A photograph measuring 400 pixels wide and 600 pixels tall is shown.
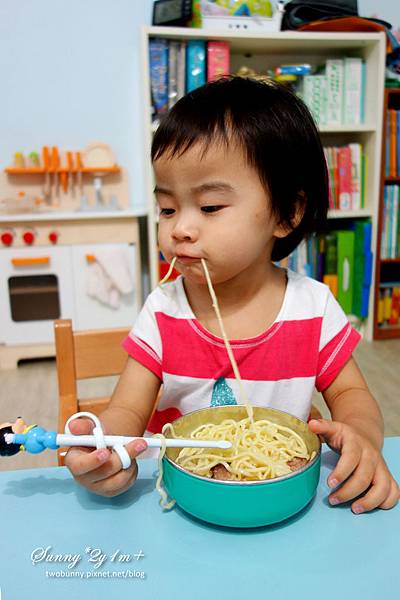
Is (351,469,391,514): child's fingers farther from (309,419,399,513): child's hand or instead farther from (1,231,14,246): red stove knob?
(1,231,14,246): red stove knob

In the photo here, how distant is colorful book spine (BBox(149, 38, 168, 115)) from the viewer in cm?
232

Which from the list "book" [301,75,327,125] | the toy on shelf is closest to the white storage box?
"book" [301,75,327,125]

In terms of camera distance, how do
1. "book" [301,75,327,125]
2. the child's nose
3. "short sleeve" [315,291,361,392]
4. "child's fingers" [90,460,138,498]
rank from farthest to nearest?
1. "book" [301,75,327,125]
2. "short sleeve" [315,291,361,392]
3. the child's nose
4. "child's fingers" [90,460,138,498]

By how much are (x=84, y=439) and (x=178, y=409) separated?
37cm

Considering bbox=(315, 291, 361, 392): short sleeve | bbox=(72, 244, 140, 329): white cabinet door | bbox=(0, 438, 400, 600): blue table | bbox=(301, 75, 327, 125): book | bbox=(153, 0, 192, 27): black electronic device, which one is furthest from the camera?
bbox=(301, 75, 327, 125): book

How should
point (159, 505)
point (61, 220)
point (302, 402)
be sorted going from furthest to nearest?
point (61, 220) → point (302, 402) → point (159, 505)

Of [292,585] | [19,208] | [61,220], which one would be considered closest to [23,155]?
[19,208]

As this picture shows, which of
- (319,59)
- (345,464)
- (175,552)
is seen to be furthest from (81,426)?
(319,59)

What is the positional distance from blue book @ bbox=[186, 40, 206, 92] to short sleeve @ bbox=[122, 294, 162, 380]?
1803mm

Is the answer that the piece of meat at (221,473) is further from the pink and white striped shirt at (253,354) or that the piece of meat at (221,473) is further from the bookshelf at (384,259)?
the bookshelf at (384,259)

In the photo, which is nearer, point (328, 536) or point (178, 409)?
point (328, 536)

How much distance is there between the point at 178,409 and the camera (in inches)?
33.3

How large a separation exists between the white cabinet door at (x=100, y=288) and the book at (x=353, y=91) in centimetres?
122

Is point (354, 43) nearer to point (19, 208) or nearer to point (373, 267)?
point (373, 267)
